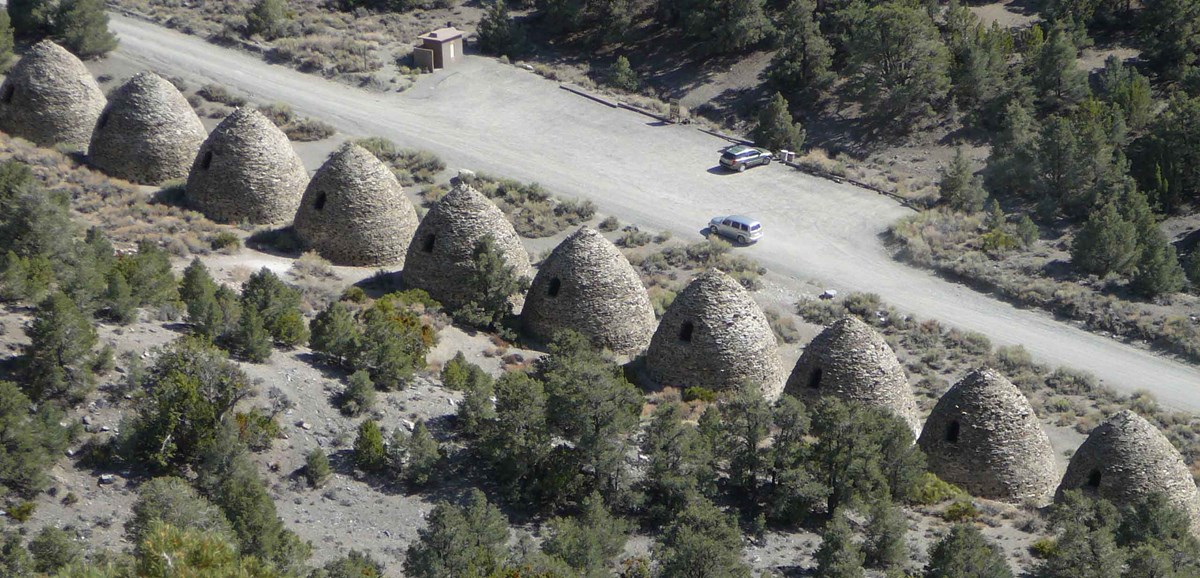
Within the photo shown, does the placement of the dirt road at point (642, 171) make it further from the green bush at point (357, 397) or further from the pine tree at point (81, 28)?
the green bush at point (357, 397)

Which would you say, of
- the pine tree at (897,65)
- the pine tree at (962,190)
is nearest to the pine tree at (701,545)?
the pine tree at (962,190)

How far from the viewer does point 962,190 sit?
6047cm

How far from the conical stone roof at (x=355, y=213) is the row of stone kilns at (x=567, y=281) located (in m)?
0.04

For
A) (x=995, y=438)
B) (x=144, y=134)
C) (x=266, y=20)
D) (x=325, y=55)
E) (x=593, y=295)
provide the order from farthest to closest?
1. (x=266, y=20)
2. (x=325, y=55)
3. (x=144, y=134)
4. (x=593, y=295)
5. (x=995, y=438)

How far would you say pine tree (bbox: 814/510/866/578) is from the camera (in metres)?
31.2

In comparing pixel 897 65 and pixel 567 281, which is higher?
pixel 897 65

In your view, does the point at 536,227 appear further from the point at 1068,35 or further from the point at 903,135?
the point at 1068,35

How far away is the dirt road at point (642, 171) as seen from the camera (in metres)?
51.9

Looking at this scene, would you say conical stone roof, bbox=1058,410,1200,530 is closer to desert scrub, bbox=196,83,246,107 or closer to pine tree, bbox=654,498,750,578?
pine tree, bbox=654,498,750,578

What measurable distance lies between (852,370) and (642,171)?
2725cm

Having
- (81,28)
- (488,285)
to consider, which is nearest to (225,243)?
(488,285)

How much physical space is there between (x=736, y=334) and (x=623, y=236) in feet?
57.3

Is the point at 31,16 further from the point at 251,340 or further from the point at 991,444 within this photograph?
the point at 991,444

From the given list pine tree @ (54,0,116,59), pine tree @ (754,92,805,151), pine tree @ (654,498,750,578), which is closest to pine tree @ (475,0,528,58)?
pine tree @ (754,92,805,151)
